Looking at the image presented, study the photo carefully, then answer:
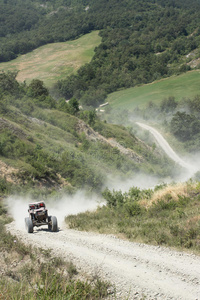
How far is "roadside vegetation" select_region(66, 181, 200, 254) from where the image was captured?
1045 centimetres

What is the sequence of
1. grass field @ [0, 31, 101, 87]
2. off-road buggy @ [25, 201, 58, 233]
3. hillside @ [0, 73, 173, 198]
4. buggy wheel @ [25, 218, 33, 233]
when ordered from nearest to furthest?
buggy wheel @ [25, 218, 33, 233], off-road buggy @ [25, 201, 58, 233], hillside @ [0, 73, 173, 198], grass field @ [0, 31, 101, 87]

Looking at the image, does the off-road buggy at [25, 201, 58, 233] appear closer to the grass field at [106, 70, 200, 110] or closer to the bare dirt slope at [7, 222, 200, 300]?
the bare dirt slope at [7, 222, 200, 300]

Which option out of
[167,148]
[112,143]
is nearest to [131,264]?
[112,143]

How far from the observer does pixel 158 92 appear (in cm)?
12006

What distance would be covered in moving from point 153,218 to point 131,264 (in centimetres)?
439

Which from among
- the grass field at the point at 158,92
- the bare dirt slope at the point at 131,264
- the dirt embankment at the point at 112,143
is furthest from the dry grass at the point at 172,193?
the grass field at the point at 158,92

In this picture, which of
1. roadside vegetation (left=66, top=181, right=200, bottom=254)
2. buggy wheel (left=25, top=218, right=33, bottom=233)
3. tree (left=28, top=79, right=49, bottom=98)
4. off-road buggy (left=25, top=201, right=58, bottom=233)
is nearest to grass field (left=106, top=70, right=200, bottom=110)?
tree (left=28, top=79, right=49, bottom=98)

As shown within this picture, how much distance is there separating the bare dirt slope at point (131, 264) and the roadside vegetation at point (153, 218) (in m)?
0.60

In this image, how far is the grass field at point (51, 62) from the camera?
15631 centimetres

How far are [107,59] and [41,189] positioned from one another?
16377 centimetres

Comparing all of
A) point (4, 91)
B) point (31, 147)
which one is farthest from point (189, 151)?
point (31, 147)

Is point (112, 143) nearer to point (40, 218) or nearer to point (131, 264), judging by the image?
point (40, 218)

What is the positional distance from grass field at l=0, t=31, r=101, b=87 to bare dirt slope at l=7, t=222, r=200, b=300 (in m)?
143

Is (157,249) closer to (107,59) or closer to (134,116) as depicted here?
(134,116)
